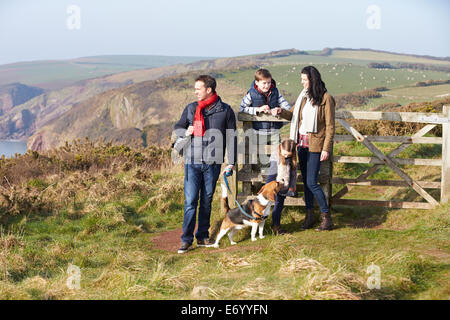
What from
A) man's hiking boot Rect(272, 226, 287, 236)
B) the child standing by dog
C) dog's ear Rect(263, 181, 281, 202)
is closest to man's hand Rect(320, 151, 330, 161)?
the child standing by dog

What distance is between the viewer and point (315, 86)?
22.2ft

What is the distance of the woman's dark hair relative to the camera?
266 inches

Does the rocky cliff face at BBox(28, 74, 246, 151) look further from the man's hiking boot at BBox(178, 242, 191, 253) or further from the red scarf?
the red scarf

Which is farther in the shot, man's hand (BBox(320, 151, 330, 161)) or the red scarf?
man's hand (BBox(320, 151, 330, 161))

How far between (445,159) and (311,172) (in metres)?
Result: 2.51

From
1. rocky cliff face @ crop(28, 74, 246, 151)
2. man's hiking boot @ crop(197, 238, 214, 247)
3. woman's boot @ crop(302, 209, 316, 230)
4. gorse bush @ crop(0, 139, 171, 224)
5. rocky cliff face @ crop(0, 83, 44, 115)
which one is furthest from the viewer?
rocky cliff face @ crop(0, 83, 44, 115)

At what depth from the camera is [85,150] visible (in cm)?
1747

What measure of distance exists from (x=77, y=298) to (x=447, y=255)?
445 cm

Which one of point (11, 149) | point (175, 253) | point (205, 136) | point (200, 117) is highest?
point (200, 117)

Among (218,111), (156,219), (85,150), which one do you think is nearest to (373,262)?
(218,111)

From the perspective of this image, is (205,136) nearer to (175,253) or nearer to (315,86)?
(315,86)

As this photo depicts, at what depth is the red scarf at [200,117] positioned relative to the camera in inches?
254

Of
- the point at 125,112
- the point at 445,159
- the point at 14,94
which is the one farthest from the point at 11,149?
the point at 14,94
